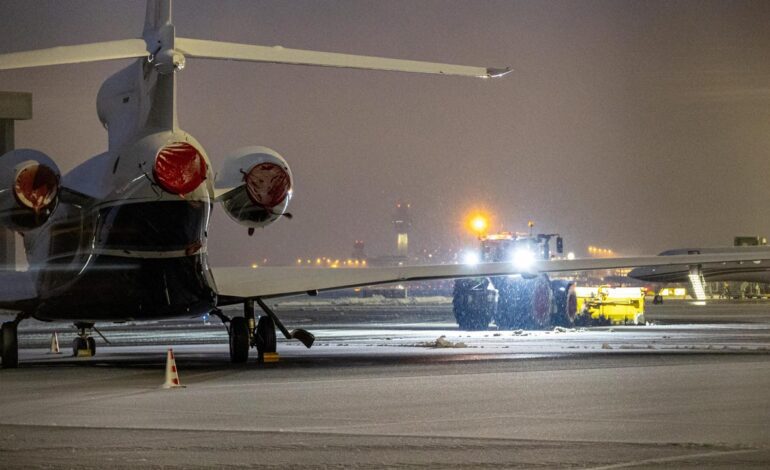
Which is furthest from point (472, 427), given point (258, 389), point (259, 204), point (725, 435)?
point (259, 204)

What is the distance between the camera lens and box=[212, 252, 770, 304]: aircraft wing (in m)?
25.4

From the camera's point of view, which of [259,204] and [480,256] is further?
[480,256]


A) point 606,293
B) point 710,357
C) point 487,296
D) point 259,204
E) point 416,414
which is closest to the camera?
point 416,414

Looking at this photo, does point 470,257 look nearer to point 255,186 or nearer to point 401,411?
point 255,186

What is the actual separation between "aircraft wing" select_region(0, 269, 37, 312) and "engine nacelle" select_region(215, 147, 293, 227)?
4.53 meters

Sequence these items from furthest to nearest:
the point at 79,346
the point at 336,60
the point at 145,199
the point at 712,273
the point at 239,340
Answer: the point at 712,273
the point at 79,346
the point at 239,340
the point at 145,199
the point at 336,60

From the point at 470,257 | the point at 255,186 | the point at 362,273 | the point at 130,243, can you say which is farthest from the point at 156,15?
the point at 470,257

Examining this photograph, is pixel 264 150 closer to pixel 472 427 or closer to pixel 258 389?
pixel 258 389

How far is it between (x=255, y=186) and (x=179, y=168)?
185 centimetres

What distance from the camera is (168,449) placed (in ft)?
40.5

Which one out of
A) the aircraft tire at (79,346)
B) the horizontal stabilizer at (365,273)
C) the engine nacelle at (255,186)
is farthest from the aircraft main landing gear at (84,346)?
the engine nacelle at (255,186)

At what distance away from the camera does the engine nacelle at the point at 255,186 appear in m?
22.9

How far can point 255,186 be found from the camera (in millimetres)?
22906

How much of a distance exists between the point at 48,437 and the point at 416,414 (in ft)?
13.8
